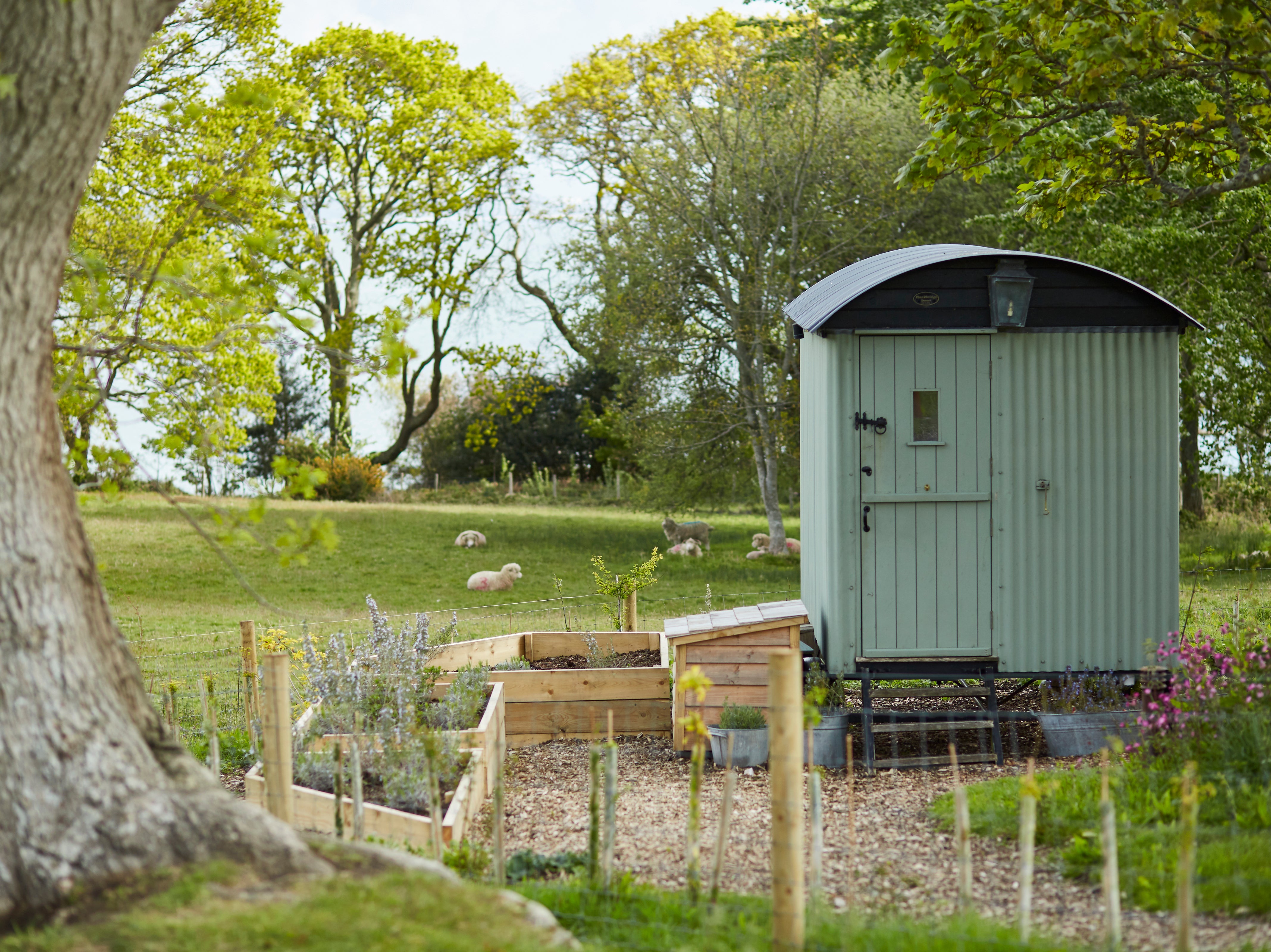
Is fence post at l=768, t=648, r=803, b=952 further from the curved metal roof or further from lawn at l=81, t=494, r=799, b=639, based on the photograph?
lawn at l=81, t=494, r=799, b=639

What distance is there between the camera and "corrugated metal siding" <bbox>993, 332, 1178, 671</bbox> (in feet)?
21.1

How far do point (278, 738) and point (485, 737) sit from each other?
184cm

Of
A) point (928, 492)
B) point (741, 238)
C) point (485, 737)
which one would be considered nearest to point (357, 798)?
point (485, 737)

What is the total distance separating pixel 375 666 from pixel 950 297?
419 centimetres

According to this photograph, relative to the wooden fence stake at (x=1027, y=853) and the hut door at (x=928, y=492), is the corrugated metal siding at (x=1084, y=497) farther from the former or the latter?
the wooden fence stake at (x=1027, y=853)

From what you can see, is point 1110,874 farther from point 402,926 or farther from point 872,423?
point 872,423

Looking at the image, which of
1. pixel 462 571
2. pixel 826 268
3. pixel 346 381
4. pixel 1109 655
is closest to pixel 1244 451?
pixel 826 268

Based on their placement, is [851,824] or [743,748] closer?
[851,824]

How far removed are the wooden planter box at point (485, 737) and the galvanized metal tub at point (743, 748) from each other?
51.4 inches

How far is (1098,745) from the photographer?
6.23 metres

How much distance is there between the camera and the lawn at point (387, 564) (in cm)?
1316

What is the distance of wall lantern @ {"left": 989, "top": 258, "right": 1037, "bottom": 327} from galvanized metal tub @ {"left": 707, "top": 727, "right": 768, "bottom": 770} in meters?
2.88

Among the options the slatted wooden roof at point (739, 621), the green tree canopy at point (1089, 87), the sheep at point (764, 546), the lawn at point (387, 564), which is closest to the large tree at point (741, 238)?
the sheep at point (764, 546)

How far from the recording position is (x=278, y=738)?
4102 mm
